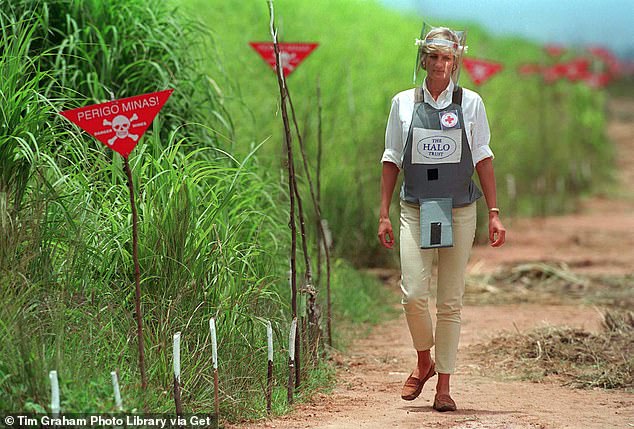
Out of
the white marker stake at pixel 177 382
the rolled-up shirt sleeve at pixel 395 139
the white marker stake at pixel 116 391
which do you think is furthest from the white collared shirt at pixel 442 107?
the white marker stake at pixel 116 391

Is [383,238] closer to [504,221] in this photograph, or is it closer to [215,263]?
[215,263]

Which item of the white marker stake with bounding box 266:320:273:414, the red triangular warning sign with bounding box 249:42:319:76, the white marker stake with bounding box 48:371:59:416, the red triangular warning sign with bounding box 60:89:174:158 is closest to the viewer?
the white marker stake with bounding box 48:371:59:416

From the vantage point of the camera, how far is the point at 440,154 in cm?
443

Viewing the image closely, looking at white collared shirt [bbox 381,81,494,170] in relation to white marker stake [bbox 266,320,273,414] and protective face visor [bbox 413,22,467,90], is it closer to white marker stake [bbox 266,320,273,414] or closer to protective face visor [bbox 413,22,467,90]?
protective face visor [bbox 413,22,467,90]

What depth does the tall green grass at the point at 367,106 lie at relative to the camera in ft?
28.8

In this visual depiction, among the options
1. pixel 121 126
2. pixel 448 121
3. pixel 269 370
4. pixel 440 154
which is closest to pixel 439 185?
pixel 440 154

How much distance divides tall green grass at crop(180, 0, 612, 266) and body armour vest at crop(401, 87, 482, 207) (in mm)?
1538

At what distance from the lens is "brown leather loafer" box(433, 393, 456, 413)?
4.46 meters

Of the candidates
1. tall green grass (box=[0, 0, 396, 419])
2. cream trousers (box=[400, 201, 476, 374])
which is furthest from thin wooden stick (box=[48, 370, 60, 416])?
cream trousers (box=[400, 201, 476, 374])

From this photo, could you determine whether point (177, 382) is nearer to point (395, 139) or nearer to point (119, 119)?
point (119, 119)

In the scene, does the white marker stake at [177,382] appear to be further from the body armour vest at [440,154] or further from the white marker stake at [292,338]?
the body armour vest at [440,154]

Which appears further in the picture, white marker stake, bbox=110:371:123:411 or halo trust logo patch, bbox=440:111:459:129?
halo trust logo patch, bbox=440:111:459:129

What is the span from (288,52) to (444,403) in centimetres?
360

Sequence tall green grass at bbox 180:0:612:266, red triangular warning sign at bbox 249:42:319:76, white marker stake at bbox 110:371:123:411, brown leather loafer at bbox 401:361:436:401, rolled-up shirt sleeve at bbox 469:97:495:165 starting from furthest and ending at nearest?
tall green grass at bbox 180:0:612:266
red triangular warning sign at bbox 249:42:319:76
brown leather loafer at bbox 401:361:436:401
rolled-up shirt sleeve at bbox 469:97:495:165
white marker stake at bbox 110:371:123:411
